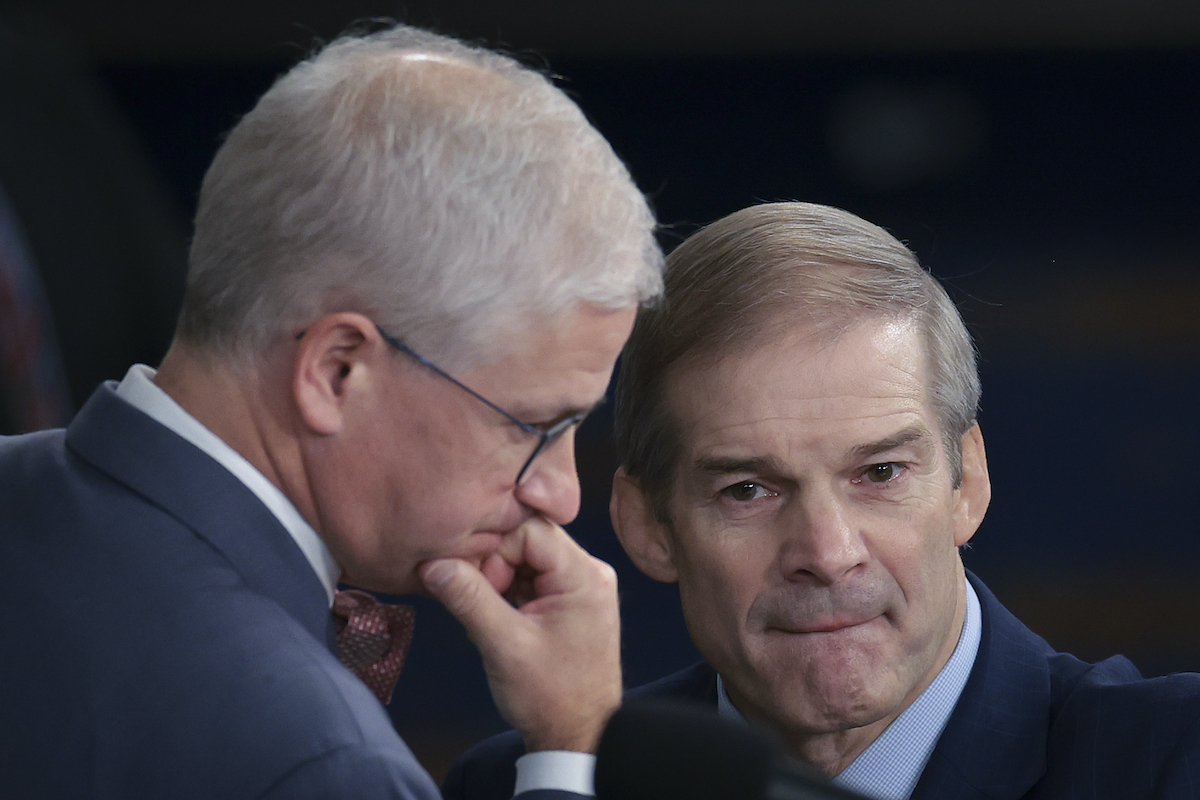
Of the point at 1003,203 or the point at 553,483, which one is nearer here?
the point at 553,483

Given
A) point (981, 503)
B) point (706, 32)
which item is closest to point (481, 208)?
point (981, 503)

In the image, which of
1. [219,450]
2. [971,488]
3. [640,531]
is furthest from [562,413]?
[971,488]

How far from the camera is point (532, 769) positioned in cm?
163

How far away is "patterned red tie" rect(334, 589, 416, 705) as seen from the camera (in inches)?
69.1

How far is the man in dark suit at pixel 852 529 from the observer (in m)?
1.89

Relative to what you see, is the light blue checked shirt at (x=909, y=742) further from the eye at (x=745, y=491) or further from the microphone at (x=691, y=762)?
the microphone at (x=691, y=762)

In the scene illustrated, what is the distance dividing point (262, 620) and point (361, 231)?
1.32 ft

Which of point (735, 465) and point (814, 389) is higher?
point (814, 389)

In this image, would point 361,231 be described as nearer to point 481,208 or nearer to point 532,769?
point 481,208

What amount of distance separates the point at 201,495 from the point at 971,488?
110 cm

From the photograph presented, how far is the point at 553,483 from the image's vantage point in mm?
1694

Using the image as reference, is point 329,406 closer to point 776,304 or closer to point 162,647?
point 162,647

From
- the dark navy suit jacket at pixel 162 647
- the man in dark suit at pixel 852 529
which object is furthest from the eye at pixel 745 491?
the dark navy suit jacket at pixel 162 647

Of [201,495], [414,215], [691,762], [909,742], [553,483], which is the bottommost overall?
[909,742]
